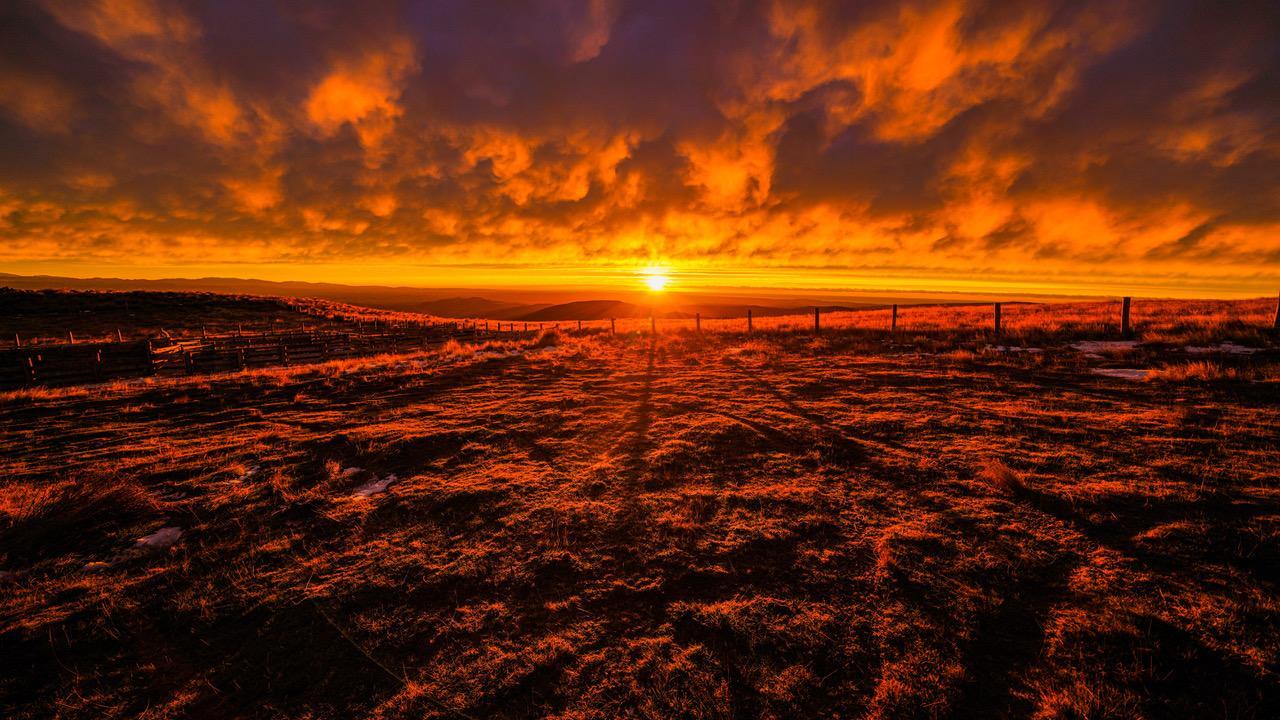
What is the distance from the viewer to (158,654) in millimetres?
3139

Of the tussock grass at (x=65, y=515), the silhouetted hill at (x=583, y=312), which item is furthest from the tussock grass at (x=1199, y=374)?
the silhouetted hill at (x=583, y=312)

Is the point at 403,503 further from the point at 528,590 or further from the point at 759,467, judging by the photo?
the point at 759,467

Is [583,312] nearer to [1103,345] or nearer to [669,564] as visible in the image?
[1103,345]

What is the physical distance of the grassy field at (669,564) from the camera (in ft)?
9.07

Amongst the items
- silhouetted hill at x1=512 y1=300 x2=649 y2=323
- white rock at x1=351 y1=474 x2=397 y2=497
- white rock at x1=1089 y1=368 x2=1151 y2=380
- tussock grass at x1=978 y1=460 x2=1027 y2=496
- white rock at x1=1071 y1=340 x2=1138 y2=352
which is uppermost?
silhouetted hill at x1=512 y1=300 x2=649 y2=323

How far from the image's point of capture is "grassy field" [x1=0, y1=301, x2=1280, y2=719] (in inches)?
109

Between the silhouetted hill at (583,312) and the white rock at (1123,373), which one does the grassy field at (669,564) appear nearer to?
the white rock at (1123,373)

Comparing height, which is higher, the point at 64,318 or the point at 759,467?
the point at 64,318

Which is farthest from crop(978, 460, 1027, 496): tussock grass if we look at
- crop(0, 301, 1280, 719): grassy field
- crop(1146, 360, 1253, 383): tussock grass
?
crop(1146, 360, 1253, 383): tussock grass

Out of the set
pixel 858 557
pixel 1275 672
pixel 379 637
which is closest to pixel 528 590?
pixel 379 637

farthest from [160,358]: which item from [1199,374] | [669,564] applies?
[1199,374]

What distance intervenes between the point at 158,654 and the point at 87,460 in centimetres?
704

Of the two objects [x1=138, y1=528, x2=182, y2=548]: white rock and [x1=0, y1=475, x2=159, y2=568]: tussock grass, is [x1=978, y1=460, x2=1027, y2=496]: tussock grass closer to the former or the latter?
[x1=138, y1=528, x2=182, y2=548]: white rock

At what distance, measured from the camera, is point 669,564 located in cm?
402
